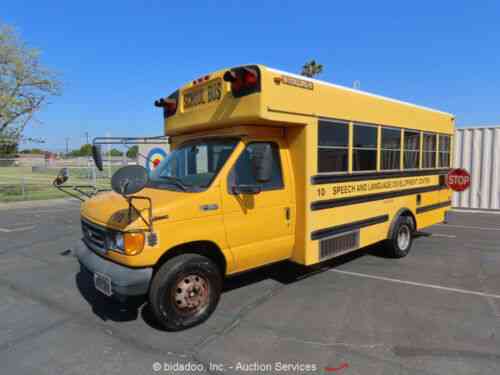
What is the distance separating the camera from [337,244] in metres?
4.68

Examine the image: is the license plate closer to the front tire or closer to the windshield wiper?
the front tire

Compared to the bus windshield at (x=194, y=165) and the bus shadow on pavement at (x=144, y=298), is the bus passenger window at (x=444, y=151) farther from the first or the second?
the bus windshield at (x=194, y=165)

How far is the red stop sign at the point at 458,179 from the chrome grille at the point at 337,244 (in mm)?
3524

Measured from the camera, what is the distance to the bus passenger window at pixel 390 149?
209 inches

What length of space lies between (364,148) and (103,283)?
412cm

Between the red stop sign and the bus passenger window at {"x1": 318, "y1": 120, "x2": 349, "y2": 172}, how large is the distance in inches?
152

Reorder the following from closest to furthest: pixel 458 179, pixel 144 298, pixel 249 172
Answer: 1. pixel 249 172
2. pixel 144 298
3. pixel 458 179

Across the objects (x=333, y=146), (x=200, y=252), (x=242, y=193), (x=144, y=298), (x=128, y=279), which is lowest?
(x=144, y=298)

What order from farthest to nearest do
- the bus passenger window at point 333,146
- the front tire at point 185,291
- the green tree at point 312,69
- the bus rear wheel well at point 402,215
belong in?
the green tree at point 312,69 < the bus rear wheel well at point 402,215 < the bus passenger window at point 333,146 < the front tire at point 185,291

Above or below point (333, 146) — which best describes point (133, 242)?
below

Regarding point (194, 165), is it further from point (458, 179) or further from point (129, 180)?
point (458, 179)

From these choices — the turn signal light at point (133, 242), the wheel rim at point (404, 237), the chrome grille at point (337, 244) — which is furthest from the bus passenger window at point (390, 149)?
the turn signal light at point (133, 242)

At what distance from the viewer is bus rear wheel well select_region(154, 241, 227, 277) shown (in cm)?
338

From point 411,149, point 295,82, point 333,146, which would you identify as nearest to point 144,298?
point 333,146
